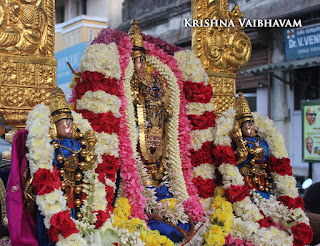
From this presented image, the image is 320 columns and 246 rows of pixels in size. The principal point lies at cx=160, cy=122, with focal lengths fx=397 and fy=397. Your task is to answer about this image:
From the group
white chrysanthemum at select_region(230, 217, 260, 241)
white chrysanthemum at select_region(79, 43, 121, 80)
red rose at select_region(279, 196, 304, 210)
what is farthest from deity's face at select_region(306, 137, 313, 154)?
white chrysanthemum at select_region(79, 43, 121, 80)

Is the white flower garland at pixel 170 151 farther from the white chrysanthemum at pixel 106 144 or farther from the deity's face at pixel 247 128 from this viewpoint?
the deity's face at pixel 247 128

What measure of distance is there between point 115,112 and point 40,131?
2.96 ft

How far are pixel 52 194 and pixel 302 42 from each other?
26.6 ft

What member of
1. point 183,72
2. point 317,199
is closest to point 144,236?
point 183,72

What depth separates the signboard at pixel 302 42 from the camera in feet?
30.9

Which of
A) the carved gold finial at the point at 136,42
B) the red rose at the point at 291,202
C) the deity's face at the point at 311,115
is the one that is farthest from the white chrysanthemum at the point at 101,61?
the deity's face at the point at 311,115

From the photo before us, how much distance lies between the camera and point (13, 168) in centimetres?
342

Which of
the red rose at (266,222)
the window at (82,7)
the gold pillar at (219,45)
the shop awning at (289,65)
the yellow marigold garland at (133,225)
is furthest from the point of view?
the window at (82,7)

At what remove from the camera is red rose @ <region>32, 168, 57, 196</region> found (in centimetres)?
329

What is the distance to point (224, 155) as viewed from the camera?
4.55 meters

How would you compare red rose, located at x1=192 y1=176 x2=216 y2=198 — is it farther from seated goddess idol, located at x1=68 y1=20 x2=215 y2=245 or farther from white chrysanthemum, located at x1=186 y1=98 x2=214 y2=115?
white chrysanthemum, located at x1=186 y1=98 x2=214 y2=115

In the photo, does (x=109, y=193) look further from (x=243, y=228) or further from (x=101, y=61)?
(x=243, y=228)

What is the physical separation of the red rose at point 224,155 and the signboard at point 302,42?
5.98m

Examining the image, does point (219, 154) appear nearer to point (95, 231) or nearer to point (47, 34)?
point (95, 231)
